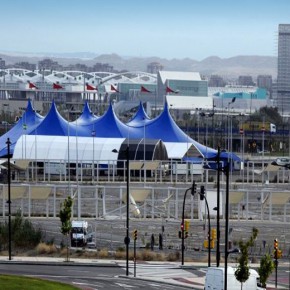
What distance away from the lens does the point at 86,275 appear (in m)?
35.1

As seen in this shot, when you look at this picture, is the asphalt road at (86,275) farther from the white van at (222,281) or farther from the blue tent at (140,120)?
the blue tent at (140,120)

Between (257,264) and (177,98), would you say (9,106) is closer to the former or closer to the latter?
(177,98)

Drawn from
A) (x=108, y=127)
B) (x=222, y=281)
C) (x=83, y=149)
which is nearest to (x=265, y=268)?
(x=222, y=281)

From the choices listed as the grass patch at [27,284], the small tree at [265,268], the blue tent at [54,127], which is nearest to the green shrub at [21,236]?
the grass patch at [27,284]

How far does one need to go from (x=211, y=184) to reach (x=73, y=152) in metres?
11.4

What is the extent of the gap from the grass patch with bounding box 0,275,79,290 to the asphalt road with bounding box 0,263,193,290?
95 cm

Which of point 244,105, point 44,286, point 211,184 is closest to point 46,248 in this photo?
point 44,286

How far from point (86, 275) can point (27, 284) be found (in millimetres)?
5040

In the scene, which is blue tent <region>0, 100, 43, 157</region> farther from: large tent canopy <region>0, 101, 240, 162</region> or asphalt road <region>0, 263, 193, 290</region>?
asphalt road <region>0, 263, 193, 290</region>

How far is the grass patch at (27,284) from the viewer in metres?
29.5

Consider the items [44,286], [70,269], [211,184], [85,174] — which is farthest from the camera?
[85,174]

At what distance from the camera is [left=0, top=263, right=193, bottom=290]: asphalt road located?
3288cm

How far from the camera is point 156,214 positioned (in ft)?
161

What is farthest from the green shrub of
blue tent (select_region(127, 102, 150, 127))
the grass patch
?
blue tent (select_region(127, 102, 150, 127))
